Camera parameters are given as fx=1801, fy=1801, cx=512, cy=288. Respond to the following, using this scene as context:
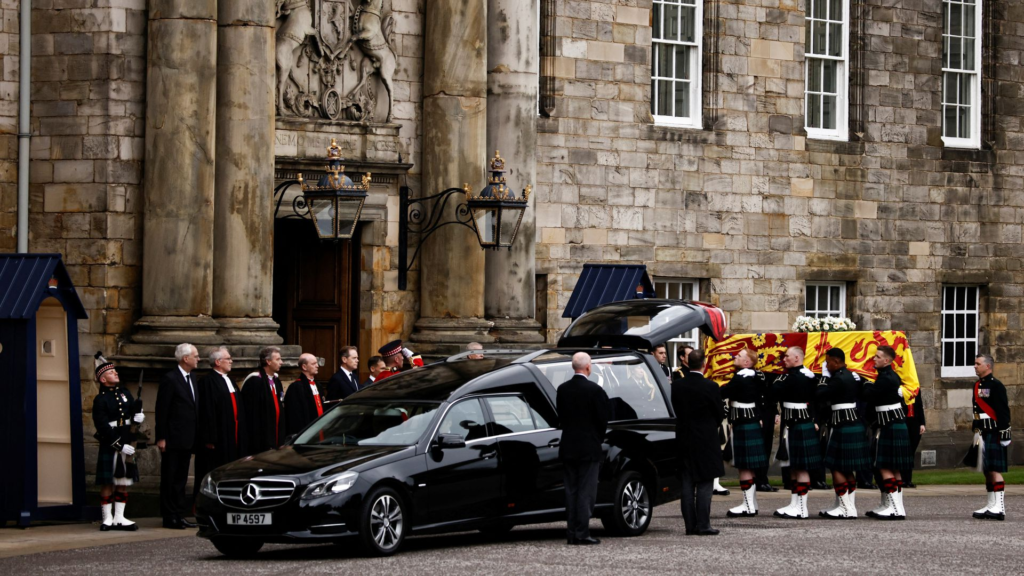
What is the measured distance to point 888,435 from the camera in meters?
18.4

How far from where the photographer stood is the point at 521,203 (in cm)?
2180

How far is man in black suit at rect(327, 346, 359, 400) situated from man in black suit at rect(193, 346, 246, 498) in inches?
56.4

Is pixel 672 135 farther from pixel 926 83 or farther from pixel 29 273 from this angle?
pixel 29 273

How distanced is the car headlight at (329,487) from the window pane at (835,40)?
1595cm

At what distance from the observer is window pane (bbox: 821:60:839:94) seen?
2778 centimetres

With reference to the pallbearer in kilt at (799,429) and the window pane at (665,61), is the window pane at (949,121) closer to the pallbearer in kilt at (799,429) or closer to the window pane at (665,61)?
the window pane at (665,61)

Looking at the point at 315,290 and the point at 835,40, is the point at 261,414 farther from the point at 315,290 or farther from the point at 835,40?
the point at 835,40

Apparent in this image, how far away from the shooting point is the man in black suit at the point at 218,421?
17.5 metres

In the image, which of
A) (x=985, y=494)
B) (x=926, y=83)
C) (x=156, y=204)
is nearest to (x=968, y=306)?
(x=926, y=83)

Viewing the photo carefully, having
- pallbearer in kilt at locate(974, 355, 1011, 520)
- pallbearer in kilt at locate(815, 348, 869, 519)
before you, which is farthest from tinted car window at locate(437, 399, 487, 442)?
pallbearer in kilt at locate(974, 355, 1011, 520)

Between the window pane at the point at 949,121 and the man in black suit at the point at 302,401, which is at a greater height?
the window pane at the point at 949,121

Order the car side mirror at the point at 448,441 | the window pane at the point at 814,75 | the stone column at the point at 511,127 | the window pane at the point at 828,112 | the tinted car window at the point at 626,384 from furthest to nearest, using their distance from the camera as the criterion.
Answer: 1. the window pane at the point at 828,112
2. the window pane at the point at 814,75
3. the stone column at the point at 511,127
4. the tinted car window at the point at 626,384
5. the car side mirror at the point at 448,441

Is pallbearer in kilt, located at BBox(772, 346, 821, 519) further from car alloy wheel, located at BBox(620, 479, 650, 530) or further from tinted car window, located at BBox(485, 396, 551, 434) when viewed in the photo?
tinted car window, located at BBox(485, 396, 551, 434)

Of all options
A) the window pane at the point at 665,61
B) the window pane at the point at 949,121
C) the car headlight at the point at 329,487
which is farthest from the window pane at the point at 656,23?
the car headlight at the point at 329,487
